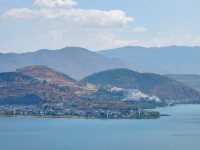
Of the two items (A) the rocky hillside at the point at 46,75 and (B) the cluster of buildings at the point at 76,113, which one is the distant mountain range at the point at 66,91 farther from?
(B) the cluster of buildings at the point at 76,113

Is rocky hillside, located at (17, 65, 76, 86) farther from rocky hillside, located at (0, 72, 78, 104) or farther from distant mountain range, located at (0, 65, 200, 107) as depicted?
rocky hillside, located at (0, 72, 78, 104)

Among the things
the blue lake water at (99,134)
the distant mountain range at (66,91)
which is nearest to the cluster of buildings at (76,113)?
the blue lake water at (99,134)

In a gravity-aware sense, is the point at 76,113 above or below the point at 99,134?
above

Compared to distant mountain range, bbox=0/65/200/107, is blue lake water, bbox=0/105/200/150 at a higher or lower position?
lower

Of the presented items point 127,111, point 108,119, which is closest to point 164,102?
point 127,111

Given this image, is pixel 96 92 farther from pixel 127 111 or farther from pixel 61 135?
pixel 61 135

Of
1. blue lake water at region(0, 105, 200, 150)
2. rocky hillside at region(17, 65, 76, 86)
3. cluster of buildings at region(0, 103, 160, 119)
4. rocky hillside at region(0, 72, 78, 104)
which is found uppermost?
rocky hillside at region(17, 65, 76, 86)

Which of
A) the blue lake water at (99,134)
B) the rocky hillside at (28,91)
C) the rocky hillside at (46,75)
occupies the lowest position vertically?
the blue lake water at (99,134)

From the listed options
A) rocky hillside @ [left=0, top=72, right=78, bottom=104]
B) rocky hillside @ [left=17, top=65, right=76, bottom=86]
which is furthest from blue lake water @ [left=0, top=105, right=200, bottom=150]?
rocky hillside @ [left=17, top=65, right=76, bottom=86]

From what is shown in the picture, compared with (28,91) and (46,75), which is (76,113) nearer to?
(28,91)

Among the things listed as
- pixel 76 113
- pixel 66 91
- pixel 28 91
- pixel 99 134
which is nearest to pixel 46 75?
pixel 66 91
